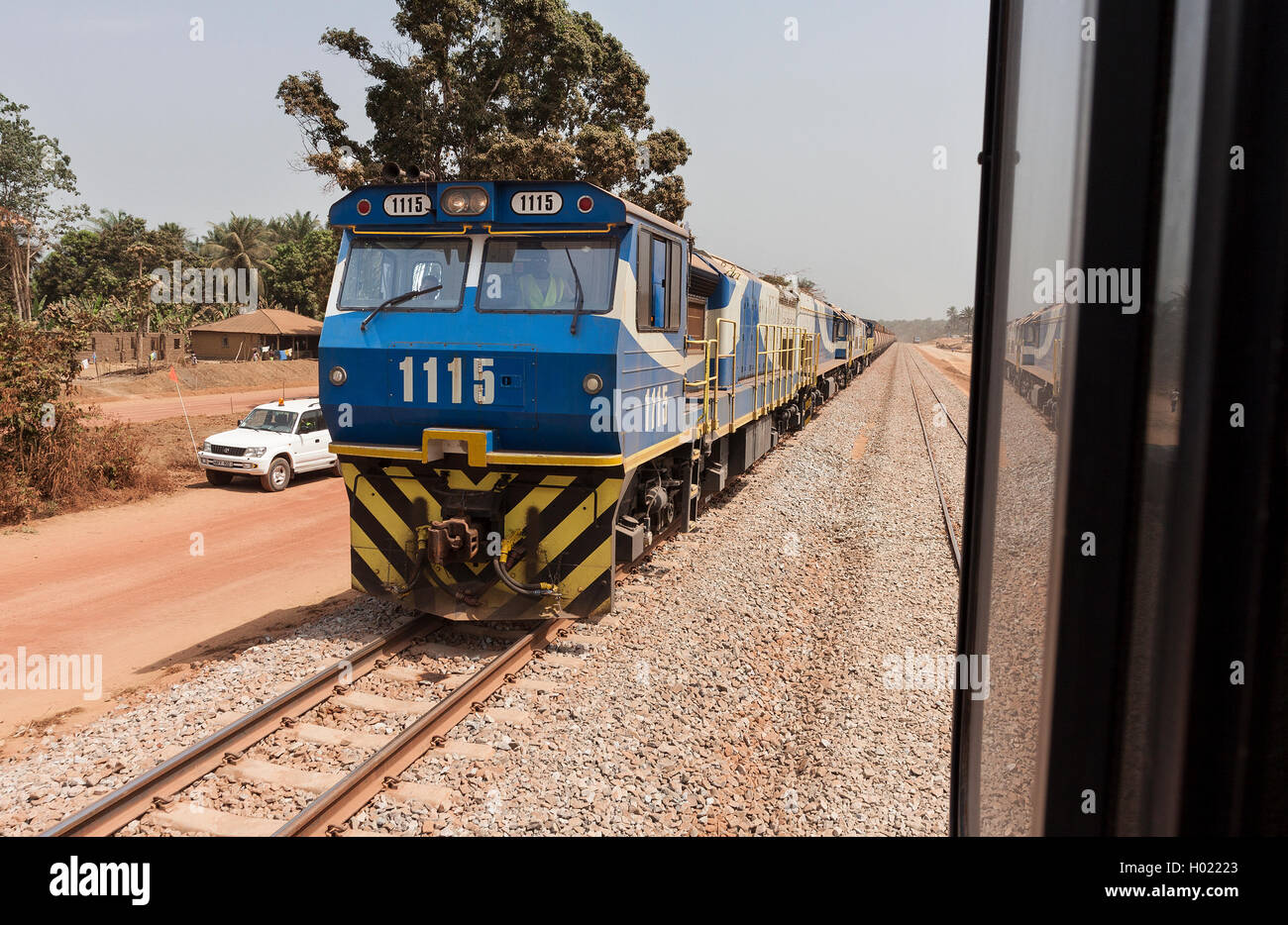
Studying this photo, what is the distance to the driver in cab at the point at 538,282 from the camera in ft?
24.2

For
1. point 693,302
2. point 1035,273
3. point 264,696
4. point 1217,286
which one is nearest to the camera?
point 1217,286

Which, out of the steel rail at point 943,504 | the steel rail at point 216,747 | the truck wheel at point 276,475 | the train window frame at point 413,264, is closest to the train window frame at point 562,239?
the train window frame at point 413,264

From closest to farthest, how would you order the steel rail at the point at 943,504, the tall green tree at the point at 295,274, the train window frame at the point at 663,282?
the train window frame at the point at 663,282, the steel rail at the point at 943,504, the tall green tree at the point at 295,274

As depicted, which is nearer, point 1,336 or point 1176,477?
point 1176,477

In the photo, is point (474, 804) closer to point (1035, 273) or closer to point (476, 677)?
point (476, 677)

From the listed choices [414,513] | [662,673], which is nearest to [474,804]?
[662,673]

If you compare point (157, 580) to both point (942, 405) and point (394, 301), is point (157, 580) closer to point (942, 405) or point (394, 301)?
point (394, 301)

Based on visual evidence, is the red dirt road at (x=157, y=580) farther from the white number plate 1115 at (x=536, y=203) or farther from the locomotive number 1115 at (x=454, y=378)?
the white number plate 1115 at (x=536, y=203)

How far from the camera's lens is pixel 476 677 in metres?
6.64

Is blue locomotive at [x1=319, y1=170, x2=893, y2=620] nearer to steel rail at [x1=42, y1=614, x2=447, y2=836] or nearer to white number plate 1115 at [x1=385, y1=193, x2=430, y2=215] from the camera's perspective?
white number plate 1115 at [x1=385, y1=193, x2=430, y2=215]

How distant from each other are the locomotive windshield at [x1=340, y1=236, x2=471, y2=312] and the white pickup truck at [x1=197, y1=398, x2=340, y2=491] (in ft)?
28.8

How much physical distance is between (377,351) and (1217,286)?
707 cm

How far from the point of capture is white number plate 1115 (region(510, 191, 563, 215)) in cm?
729

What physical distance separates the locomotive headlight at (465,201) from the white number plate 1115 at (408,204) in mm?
205
